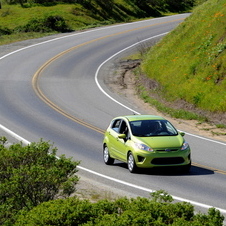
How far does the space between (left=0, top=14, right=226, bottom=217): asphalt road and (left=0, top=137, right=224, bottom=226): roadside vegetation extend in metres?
4.22

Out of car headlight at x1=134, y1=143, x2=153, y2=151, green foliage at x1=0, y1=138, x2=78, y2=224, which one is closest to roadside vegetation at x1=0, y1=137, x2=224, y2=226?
green foliage at x1=0, y1=138, x2=78, y2=224

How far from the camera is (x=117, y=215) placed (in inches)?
379

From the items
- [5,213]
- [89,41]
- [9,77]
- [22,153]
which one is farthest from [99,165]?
[89,41]

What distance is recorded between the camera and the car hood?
18.3 m

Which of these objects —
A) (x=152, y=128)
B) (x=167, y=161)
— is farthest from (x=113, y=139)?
(x=167, y=161)

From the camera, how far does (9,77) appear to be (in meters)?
40.0

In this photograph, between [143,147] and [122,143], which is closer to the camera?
[143,147]

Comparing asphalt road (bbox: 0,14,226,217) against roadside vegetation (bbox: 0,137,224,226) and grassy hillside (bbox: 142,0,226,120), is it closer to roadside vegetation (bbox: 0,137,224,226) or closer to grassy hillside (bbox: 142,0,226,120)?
grassy hillside (bbox: 142,0,226,120)

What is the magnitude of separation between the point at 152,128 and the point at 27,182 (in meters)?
8.13

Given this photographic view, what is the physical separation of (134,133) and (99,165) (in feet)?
6.37

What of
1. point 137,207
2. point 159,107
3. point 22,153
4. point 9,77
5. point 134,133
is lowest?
point 9,77

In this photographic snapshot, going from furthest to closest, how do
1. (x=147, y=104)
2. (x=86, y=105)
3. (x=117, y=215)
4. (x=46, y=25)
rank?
(x=46, y=25) < (x=147, y=104) < (x=86, y=105) < (x=117, y=215)

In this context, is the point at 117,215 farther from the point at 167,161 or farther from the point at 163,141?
the point at 163,141

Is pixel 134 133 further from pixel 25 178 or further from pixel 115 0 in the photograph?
pixel 115 0
